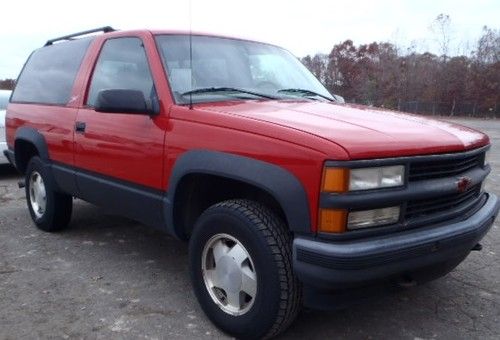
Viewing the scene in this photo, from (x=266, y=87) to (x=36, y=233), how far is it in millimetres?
2830

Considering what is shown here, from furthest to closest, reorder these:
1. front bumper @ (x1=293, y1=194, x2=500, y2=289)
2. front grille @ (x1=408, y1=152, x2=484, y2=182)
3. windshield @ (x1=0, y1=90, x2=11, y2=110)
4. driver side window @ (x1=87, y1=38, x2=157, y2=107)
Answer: windshield @ (x1=0, y1=90, x2=11, y2=110) → driver side window @ (x1=87, y1=38, x2=157, y2=107) → front grille @ (x1=408, y1=152, x2=484, y2=182) → front bumper @ (x1=293, y1=194, x2=500, y2=289)

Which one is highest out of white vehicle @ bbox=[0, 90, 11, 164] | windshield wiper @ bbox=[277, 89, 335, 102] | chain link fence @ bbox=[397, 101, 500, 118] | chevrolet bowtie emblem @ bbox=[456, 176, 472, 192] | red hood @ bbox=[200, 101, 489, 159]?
windshield wiper @ bbox=[277, 89, 335, 102]

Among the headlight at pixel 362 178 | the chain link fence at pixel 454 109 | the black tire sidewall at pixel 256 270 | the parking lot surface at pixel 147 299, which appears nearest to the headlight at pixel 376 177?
the headlight at pixel 362 178

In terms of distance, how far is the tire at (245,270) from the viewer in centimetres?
272

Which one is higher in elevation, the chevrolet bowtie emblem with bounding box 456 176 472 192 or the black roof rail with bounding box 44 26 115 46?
the black roof rail with bounding box 44 26 115 46

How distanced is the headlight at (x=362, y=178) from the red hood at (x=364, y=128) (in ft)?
0.24

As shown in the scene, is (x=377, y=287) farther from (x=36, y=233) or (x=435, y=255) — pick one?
(x=36, y=233)

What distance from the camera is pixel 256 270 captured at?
2799mm

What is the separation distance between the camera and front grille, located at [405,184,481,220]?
273 cm

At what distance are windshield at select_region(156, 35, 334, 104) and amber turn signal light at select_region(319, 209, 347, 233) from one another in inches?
52.4

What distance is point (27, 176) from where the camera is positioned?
5.36 metres

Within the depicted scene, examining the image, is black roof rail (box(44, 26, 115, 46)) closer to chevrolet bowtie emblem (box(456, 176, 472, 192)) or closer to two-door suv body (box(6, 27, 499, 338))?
two-door suv body (box(6, 27, 499, 338))

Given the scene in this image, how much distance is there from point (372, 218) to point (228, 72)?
1714 mm

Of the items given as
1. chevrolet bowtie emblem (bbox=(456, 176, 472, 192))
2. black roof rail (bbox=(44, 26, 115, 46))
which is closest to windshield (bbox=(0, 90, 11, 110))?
black roof rail (bbox=(44, 26, 115, 46))
